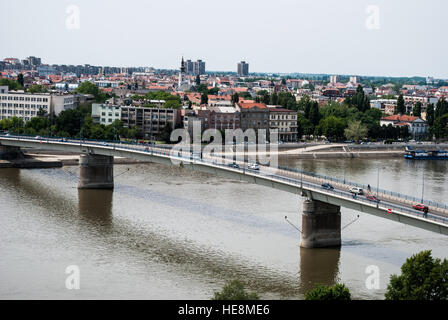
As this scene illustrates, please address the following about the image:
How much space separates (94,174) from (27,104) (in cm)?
2619

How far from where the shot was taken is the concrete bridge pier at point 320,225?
23359 millimetres

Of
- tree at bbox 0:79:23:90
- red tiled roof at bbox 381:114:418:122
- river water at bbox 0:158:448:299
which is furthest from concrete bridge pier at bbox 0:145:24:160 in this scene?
red tiled roof at bbox 381:114:418:122

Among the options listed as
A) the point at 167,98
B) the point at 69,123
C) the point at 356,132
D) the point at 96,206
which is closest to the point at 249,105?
the point at 356,132

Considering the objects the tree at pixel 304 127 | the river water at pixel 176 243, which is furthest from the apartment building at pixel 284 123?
the river water at pixel 176 243

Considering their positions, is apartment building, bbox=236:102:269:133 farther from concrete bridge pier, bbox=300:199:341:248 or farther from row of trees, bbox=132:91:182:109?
concrete bridge pier, bbox=300:199:341:248

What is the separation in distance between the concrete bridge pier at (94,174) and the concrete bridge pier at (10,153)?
7.46m

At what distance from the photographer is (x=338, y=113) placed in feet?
221

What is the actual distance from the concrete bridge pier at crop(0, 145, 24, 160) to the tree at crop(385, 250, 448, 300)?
2874 cm

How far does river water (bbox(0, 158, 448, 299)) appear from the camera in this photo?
1952cm

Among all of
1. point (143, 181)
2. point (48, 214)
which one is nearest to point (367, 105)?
point (143, 181)

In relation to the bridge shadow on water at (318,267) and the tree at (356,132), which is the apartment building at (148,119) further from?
the bridge shadow on water at (318,267)

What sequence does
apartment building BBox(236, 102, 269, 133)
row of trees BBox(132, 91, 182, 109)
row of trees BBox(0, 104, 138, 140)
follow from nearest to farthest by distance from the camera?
row of trees BBox(0, 104, 138, 140) < apartment building BBox(236, 102, 269, 133) < row of trees BBox(132, 91, 182, 109)

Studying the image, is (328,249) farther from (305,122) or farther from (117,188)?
(305,122)
